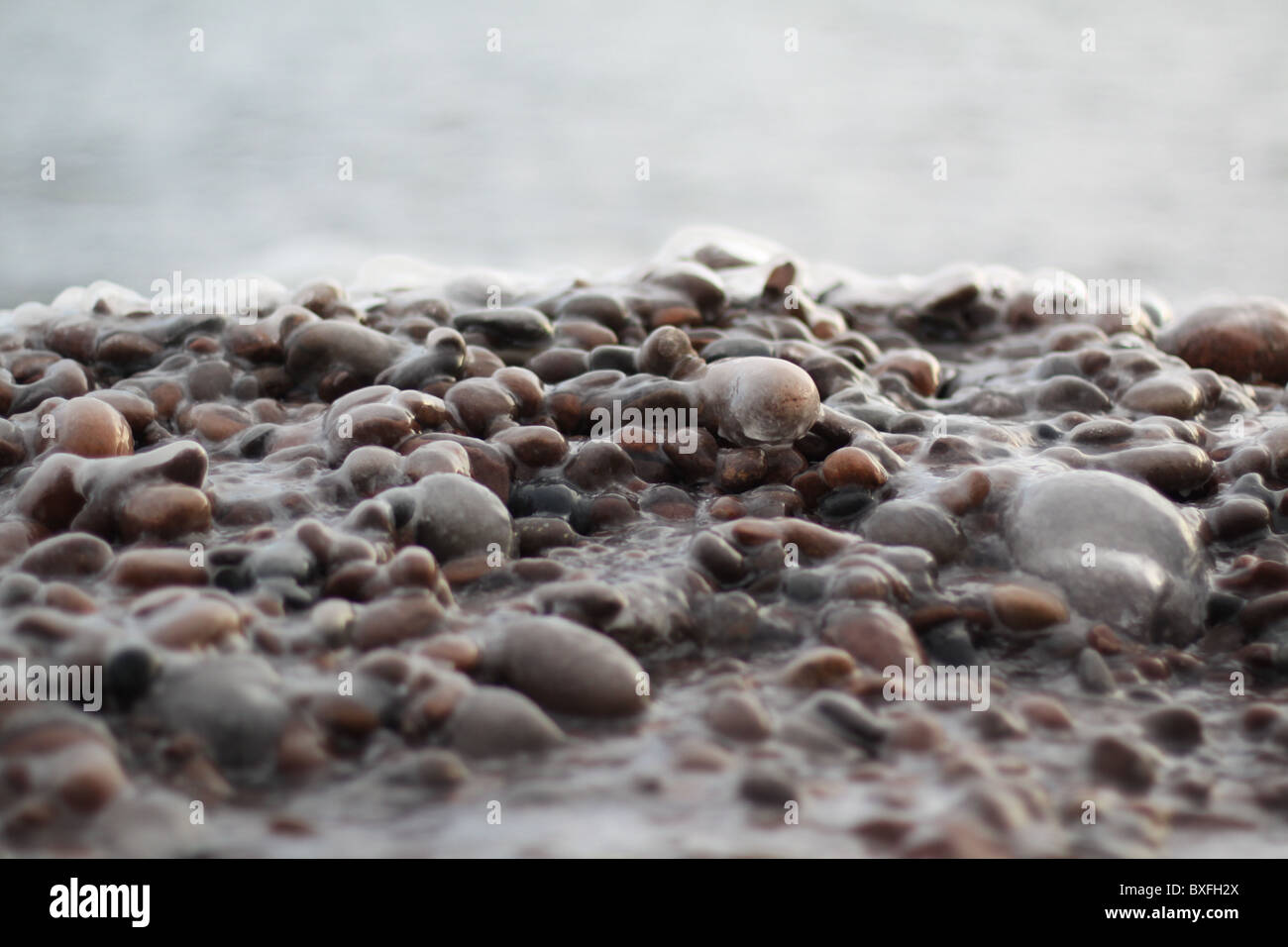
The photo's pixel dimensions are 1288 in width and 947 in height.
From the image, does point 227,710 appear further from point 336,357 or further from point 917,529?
point 336,357

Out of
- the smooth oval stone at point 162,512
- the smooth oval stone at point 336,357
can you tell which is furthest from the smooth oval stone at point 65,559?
the smooth oval stone at point 336,357

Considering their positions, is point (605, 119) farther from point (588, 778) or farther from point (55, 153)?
point (588, 778)

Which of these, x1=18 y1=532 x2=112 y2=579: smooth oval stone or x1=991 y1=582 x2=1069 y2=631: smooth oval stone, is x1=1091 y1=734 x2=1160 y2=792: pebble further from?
x1=18 y1=532 x2=112 y2=579: smooth oval stone

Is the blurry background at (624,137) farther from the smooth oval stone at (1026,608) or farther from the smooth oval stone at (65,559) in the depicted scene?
the smooth oval stone at (1026,608)

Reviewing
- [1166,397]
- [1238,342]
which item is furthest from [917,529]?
[1238,342]

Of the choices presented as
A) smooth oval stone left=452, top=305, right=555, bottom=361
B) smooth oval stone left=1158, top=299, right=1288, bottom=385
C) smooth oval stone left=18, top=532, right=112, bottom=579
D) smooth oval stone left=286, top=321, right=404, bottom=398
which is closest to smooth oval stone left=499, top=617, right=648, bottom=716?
smooth oval stone left=18, top=532, right=112, bottom=579
